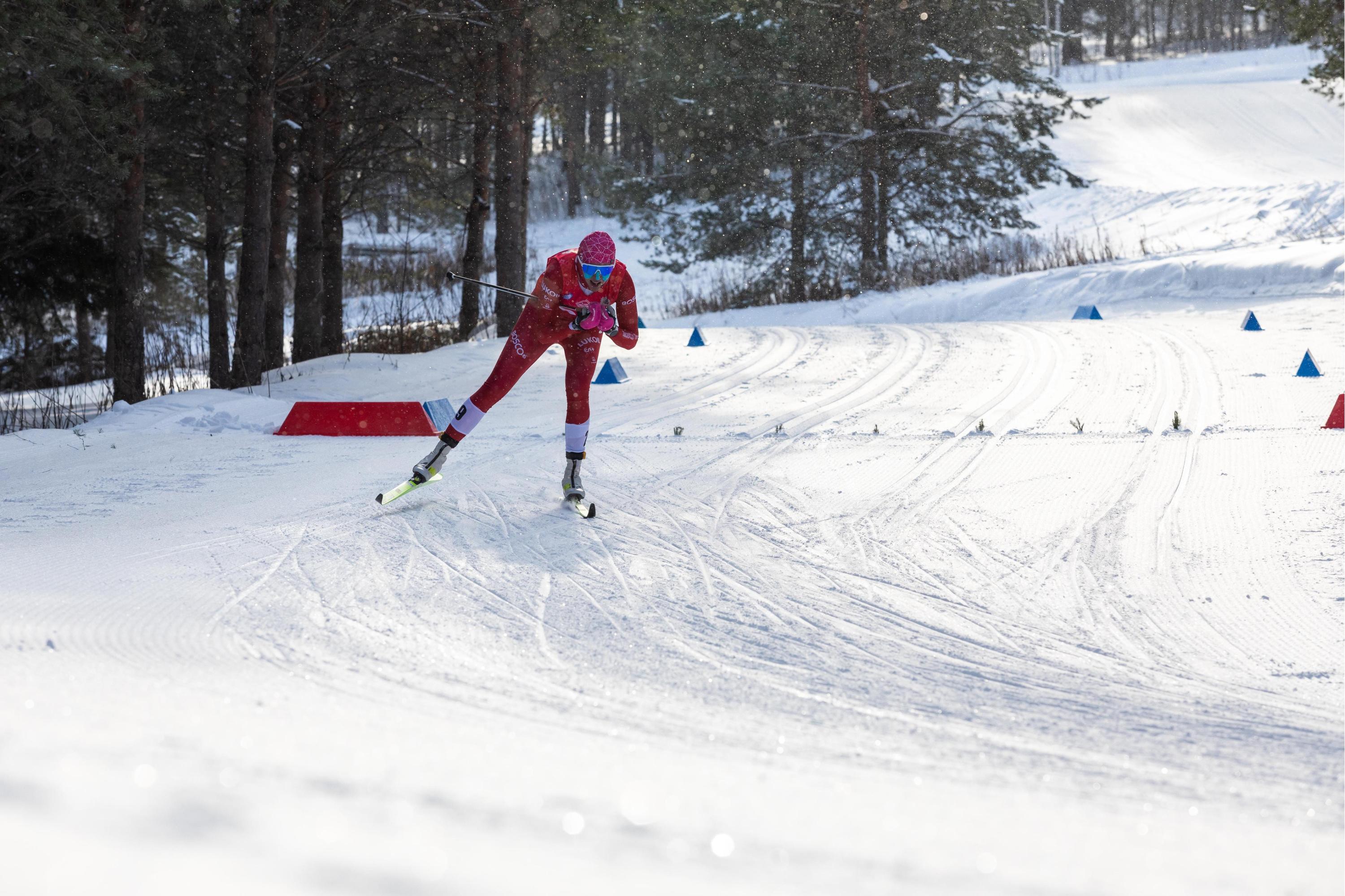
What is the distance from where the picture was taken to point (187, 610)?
4.56 metres

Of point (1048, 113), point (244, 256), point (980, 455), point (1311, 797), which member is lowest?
point (1311, 797)

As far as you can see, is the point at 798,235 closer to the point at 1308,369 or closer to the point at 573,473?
the point at 1308,369

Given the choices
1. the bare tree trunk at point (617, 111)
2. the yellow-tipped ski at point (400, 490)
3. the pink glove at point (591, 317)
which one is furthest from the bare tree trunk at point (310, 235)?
the bare tree trunk at point (617, 111)

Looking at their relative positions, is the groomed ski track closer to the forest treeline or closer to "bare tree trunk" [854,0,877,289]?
the forest treeline

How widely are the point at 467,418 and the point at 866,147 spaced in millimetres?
17555

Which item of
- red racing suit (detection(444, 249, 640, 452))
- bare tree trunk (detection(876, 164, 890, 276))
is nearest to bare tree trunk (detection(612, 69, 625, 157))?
bare tree trunk (detection(876, 164, 890, 276))

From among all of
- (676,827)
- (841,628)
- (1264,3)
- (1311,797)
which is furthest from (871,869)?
(1264,3)

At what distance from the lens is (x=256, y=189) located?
46.2ft

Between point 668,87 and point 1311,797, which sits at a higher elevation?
point 668,87

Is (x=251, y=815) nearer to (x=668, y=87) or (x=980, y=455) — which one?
(x=980, y=455)

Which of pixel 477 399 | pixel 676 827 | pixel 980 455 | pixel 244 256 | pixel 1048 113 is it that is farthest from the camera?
pixel 1048 113

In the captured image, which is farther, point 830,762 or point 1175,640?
point 1175,640

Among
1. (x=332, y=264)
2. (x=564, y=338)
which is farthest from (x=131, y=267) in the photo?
(x=564, y=338)

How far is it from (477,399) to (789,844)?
4716mm
